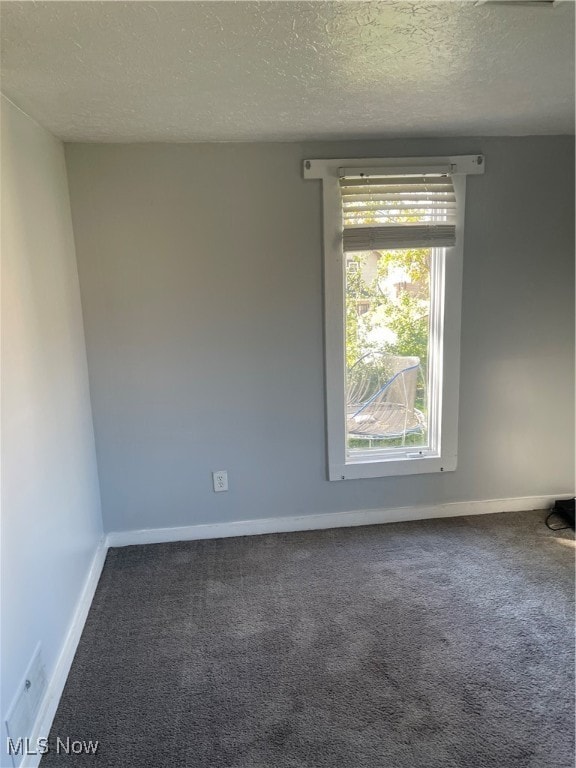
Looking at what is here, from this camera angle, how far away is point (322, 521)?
2.94 meters

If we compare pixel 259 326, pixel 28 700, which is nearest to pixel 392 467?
pixel 259 326

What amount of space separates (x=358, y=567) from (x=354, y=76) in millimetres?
2040

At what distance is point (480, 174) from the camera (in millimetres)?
2691

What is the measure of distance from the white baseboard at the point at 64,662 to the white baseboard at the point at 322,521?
0.27 metres

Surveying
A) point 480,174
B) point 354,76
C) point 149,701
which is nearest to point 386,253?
point 480,174

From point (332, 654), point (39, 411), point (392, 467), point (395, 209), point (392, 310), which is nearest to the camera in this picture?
point (39, 411)

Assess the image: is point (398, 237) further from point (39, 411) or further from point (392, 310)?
point (39, 411)

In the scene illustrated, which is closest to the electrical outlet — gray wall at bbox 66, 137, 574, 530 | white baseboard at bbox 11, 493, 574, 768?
gray wall at bbox 66, 137, 574, 530

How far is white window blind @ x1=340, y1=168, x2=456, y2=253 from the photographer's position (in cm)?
260

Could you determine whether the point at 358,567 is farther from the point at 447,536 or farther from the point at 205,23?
the point at 205,23

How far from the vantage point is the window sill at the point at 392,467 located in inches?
113

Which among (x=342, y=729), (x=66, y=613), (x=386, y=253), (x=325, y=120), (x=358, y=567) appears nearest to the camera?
(x=342, y=729)

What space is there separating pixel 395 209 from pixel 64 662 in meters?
2.38

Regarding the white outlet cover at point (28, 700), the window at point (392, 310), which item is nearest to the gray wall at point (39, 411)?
the white outlet cover at point (28, 700)
